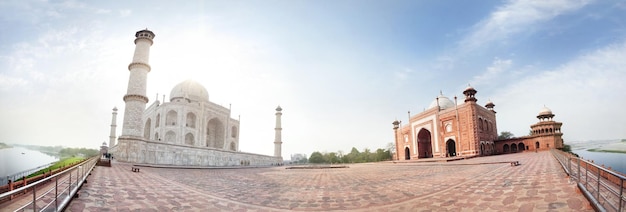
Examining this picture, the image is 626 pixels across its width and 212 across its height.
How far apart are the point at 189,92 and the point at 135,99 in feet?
54.6

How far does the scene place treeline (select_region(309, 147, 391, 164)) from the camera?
49.5 meters

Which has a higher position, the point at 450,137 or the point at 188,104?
the point at 188,104

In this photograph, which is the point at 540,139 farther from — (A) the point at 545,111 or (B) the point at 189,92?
(B) the point at 189,92

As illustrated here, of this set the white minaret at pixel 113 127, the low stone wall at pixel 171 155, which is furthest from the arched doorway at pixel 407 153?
the white minaret at pixel 113 127

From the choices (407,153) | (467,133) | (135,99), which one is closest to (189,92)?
(135,99)

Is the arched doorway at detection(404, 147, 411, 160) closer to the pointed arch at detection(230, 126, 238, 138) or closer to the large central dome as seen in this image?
the pointed arch at detection(230, 126, 238, 138)

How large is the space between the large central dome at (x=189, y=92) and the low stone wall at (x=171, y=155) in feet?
34.3

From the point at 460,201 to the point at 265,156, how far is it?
106 ft

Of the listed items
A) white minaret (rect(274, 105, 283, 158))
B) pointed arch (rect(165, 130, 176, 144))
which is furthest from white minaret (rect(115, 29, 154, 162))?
white minaret (rect(274, 105, 283, 158))

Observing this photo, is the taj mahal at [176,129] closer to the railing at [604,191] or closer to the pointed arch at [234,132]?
the pointed arch at [234,132]

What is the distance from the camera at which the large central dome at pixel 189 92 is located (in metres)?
35.4

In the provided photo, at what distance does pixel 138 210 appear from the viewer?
15.4 feet

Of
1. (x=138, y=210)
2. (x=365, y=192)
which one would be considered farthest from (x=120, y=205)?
(x=365, y=192)

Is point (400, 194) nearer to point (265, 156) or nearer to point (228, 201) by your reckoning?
point (228, 201)
